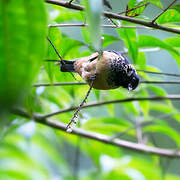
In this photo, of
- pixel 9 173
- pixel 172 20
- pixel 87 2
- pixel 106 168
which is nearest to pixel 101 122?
pixel 106 168

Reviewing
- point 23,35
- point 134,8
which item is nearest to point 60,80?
point 134,8

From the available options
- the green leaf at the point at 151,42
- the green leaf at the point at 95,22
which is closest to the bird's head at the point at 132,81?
the green leaf at the point at 151,42

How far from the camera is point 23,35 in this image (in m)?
0.28

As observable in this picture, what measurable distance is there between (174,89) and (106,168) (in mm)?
860

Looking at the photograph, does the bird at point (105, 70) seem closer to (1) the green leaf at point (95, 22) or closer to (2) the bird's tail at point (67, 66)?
(2) the bird's tail at point (67, 66)

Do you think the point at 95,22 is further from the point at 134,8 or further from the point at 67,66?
the point at 67,66

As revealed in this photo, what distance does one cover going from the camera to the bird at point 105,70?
85 cm

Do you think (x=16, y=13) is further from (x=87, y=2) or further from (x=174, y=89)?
(x=174, y=89)

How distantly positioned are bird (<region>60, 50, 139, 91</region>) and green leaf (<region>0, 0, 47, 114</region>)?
55 centimetres

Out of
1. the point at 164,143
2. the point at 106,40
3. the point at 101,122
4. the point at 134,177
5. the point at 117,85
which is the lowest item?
the point at 164,143

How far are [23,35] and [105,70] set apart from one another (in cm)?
62

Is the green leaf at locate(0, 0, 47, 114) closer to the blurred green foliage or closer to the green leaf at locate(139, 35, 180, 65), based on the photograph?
the blurred green foliage

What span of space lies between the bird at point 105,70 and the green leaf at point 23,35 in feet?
1.80

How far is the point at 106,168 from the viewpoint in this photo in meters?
1.69
